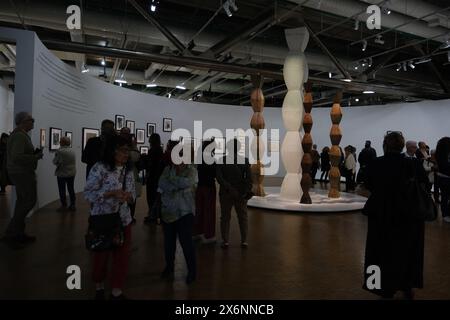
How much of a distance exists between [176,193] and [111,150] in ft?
2.67

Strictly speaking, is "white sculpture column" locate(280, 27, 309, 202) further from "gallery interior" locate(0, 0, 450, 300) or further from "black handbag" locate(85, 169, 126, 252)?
"black handbag" locate(85, 169, 126, 252)

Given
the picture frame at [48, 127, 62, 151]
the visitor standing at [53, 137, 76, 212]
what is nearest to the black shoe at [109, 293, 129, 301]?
the visitor standing at [53, 137, 76, 212]

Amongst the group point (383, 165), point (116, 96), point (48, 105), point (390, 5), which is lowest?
point (383, 165)

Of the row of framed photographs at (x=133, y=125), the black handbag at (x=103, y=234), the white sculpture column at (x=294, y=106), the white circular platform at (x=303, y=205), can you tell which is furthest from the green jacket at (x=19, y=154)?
the row of framed photographs at (x=133, y=125)

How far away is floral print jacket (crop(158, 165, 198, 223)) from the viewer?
3332 millimetres

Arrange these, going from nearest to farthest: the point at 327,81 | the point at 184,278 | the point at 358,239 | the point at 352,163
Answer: the point at 184,278
the point at 358,239
the point at 327,81
the point at 352,163

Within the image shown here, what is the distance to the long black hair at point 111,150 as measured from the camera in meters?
2.81

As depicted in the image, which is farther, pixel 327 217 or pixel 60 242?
pixel 327 217

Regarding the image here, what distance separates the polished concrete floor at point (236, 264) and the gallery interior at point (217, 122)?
0.08 feet

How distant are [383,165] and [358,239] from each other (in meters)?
2.83
